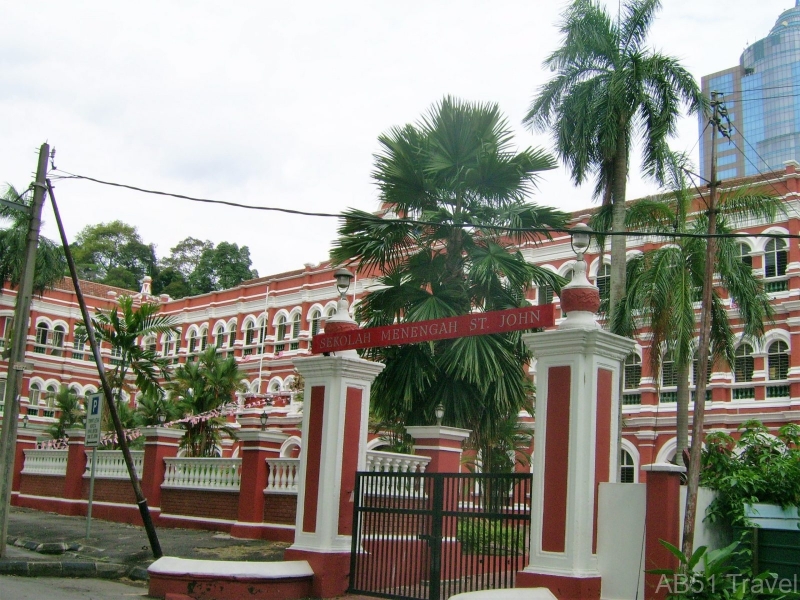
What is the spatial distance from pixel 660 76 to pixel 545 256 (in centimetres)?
1285

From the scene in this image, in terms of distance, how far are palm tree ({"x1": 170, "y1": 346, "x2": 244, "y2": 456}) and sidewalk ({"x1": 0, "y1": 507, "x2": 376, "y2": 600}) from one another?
4950 mm

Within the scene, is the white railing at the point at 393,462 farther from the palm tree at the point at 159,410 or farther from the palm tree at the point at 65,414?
the palm tree at the point at 65,414

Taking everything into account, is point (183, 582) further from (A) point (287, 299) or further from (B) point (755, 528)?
(A) point (287, 299)

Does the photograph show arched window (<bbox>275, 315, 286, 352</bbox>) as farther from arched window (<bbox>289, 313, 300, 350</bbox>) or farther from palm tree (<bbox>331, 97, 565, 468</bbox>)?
palm tree (<bbox>331, 97, 565, 468</bbox>)

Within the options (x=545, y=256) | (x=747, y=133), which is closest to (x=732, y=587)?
(x=545, y=256)

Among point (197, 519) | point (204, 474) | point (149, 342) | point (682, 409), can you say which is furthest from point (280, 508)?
point (149, 342)

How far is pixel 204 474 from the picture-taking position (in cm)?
1691

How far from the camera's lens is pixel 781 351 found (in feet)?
90.0

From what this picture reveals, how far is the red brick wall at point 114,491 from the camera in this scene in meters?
18.9

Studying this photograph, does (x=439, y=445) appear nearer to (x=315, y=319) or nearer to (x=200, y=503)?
(x=200, y=503)

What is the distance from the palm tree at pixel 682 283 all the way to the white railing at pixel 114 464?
10.9m

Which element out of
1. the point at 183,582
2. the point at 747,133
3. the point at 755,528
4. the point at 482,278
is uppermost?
the point at 747,133

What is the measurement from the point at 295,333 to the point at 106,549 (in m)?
28.2

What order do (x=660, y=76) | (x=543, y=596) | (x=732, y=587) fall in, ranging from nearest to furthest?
(x=732, y=587), (x=543, y=596), (x=660, y=76)
